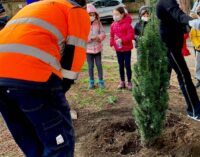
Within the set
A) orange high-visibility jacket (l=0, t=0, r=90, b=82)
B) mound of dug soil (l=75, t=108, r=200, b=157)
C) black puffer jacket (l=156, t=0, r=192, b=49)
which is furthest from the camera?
black puffer jacket (l=156, t=0, r=192, b=49)

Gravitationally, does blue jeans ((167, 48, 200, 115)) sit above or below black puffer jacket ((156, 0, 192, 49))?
below

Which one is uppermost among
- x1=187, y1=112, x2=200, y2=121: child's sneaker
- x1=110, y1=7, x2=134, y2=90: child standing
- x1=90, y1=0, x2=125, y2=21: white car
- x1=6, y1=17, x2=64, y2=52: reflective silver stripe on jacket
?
x1=6, y1=17, x2=64, y2=52: reflective silver stripe on jacket

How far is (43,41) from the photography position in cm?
300

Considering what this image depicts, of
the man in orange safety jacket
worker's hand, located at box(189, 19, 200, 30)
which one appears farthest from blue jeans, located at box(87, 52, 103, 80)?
the man in orange safety jacket

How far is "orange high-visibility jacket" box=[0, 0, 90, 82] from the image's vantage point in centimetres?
296

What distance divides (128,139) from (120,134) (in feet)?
0.66

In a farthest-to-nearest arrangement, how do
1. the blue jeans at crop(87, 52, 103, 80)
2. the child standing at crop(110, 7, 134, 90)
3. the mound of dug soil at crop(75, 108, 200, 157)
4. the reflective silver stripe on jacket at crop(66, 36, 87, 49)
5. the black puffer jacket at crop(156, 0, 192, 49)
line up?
the blue jeans at crop(87, 52, 103, 80) < the child standing at crop(110, 7, 134, 90) < the black puffer jacket at crop(156, 0, 192, 49) < the mound of dug soil at crop(75, 108, 200, 157) < the reflective silver stripe on jacket at crop(66, 36, 87, 49)

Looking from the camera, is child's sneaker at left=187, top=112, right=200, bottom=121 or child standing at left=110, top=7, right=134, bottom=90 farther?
child standing at left=110, top=7, right=134, bottom=90

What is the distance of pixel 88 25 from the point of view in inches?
130

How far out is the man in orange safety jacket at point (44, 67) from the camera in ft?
9.73

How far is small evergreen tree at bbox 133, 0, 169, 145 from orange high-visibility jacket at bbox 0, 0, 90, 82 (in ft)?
3.81

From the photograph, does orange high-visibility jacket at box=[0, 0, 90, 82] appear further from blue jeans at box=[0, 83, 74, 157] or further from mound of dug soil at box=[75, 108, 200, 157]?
mound of dug soil at box=[75, 108, 200, 157]

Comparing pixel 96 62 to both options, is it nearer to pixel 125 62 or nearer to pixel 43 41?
pixel 125 62

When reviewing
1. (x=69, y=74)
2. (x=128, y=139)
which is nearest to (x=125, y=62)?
(x=128, y=139)
